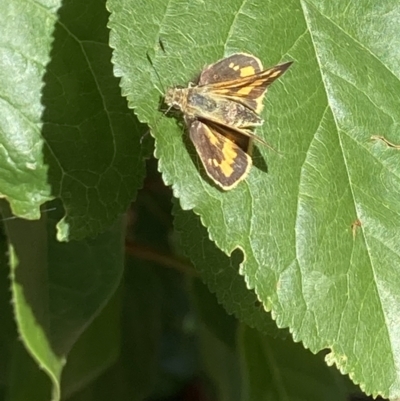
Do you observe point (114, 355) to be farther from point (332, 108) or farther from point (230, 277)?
point (332, 108)

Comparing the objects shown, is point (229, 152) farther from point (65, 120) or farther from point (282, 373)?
point (282, 373)

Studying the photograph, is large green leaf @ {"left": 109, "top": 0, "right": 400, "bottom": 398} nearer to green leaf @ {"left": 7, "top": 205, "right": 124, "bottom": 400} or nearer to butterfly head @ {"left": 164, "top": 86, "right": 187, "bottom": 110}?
butterfly head @ {"left": 164, "top": 86, "right": 187, "bottom": 110}

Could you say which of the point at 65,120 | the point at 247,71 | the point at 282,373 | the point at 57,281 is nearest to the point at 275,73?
the point at 247,71

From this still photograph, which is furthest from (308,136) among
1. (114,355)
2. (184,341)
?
(184,341)

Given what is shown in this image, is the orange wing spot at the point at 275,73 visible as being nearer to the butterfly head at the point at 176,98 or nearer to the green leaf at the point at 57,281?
the butterfly head at the point at 176,98

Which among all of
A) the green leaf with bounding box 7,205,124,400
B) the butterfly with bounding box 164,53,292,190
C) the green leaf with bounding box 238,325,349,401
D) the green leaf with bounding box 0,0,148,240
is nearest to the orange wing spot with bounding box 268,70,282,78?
the butterfly with bounding box 164,53,292,190

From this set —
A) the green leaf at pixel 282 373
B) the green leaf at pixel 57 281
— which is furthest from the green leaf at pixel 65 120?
the green leaf at pixel 282 373
